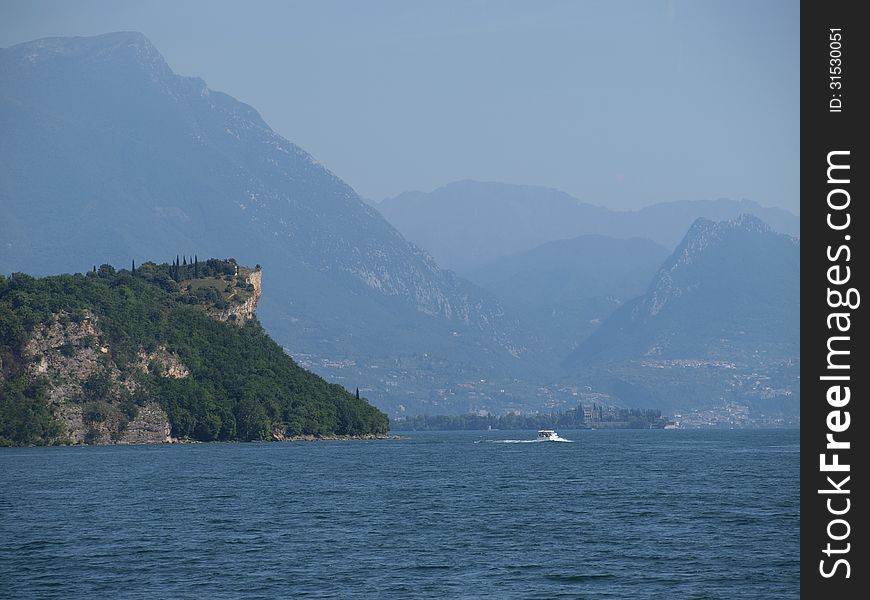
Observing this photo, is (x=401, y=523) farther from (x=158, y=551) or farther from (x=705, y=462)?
(x=705, y=462)

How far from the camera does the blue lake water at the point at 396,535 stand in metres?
75.4

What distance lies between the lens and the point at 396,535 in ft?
322

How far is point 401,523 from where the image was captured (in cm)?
10631
